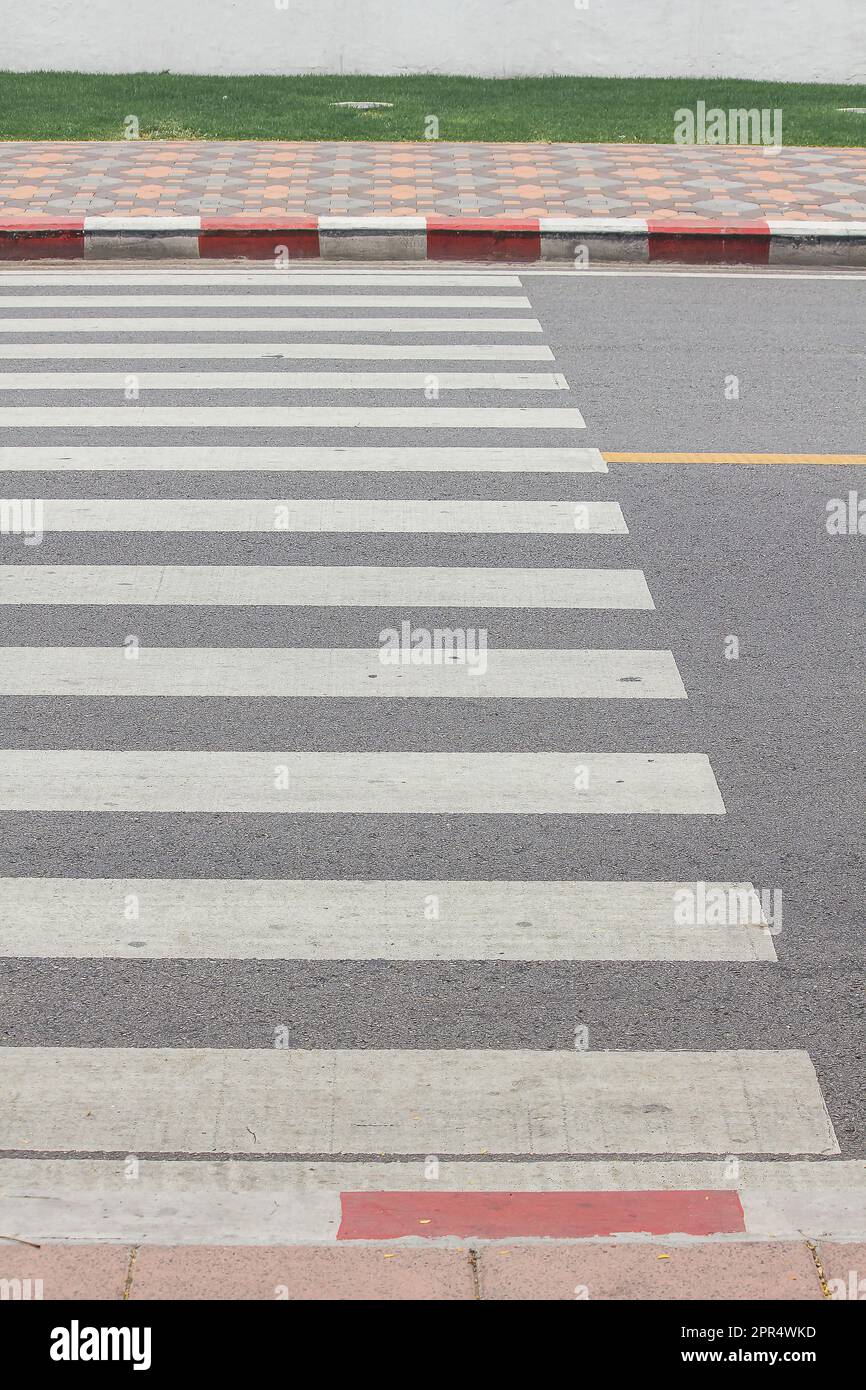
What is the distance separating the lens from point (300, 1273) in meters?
3.36

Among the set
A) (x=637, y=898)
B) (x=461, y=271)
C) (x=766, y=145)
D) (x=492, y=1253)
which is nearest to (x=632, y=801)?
(x=637, y=898)

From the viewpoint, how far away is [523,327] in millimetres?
11117

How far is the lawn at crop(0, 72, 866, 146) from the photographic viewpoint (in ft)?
55.7

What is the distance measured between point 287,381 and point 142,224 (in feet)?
13.7

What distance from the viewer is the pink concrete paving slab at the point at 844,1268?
3328 millimetres

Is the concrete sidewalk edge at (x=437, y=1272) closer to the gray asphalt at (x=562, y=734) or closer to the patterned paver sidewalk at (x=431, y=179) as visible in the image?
the gray asphalt at (x=562, y=734)

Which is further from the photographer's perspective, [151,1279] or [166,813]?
[166,813]

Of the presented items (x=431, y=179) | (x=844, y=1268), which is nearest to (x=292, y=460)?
(x=844, y=1268)

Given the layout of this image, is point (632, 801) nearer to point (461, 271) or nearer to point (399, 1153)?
point (399, 1153)

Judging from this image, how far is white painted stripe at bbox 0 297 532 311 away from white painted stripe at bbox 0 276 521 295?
13.0 inches

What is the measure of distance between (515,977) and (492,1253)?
118cm

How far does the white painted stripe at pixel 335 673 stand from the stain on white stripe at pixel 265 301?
5.88m

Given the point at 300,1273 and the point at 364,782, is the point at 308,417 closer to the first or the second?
the point at 364,782

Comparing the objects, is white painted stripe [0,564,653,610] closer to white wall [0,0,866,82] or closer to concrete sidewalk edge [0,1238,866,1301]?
concrete sidewalk edge [0,1238,866,1301]
